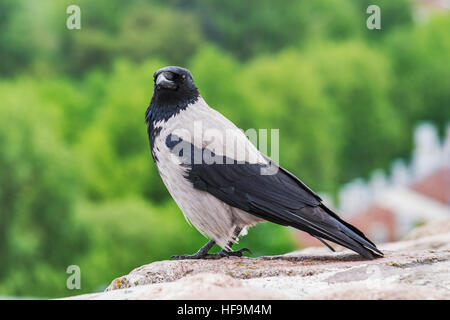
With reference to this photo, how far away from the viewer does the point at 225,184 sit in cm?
635

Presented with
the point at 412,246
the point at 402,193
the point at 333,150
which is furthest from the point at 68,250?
the point at 412,246

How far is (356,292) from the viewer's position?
4.88 metres

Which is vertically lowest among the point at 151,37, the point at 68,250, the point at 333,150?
the point at 68,250

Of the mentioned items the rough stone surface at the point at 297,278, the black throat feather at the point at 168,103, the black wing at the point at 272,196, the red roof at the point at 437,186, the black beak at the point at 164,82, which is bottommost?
the red roof at the point at 437,186

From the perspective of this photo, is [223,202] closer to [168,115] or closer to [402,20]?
[168,115]

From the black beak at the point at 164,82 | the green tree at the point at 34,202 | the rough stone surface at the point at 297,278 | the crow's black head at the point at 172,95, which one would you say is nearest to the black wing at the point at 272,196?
the rough stone surface at the point at 297,278

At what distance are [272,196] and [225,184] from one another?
386 mm

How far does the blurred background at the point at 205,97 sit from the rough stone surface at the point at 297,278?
21770mm

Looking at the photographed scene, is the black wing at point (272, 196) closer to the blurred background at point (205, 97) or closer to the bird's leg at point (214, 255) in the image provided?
the bird's leg at point (214, 255)

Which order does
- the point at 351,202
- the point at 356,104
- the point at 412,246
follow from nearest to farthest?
the point at 412,246, the point at 351,202, the point at 356,104

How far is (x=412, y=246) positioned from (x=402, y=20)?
78.1 meters

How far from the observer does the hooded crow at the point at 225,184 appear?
6.23 m

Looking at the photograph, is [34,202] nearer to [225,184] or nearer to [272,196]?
[225,184]

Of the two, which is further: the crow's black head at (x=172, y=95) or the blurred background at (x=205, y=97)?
the blurred background at (x=205, y=97)
